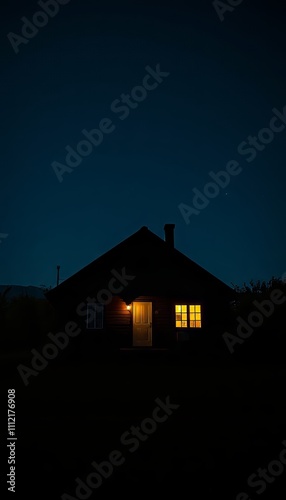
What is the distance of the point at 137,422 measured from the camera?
8.09 m

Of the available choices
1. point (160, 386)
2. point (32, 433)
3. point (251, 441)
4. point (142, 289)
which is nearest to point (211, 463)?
point (251, 441)

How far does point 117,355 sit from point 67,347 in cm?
261

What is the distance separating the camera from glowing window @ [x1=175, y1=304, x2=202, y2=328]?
2119 centimetres

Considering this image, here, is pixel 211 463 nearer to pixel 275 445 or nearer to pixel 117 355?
pixel 275 445

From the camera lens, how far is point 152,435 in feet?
24.3
